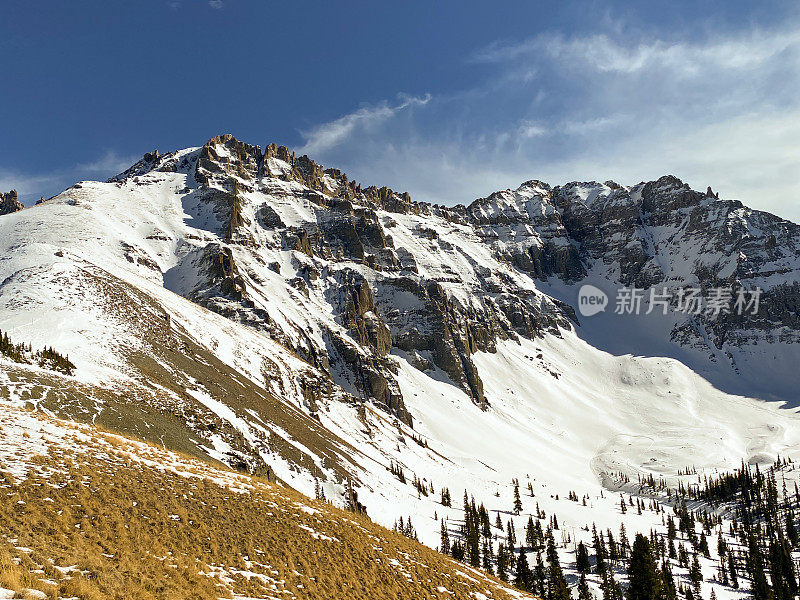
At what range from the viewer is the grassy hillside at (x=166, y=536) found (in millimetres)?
16812

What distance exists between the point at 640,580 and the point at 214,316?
4760 inches

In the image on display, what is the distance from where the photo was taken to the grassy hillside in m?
16.8

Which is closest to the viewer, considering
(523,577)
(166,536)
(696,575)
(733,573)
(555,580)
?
(166,536)

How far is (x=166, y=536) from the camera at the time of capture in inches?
858

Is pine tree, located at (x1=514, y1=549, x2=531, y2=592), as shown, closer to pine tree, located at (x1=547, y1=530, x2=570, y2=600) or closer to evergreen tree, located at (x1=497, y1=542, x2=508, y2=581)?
evergreen tree, located at (x1=497, y1=542, x2=508, y2=581)

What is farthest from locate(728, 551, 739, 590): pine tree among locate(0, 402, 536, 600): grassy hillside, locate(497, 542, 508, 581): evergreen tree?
locate(0, 402, 536, 600): grassy hillside

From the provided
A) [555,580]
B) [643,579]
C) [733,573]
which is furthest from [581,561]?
[733,573]

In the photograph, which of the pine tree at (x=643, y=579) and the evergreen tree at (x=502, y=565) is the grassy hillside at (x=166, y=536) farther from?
the evergreen tree at (x=502, y=565)

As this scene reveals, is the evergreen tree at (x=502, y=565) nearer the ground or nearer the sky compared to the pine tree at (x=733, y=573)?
nearer the sky

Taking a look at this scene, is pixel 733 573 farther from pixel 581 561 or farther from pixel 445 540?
pixel 445 540

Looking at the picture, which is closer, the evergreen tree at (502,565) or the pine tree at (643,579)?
the pine tree at (643,579)

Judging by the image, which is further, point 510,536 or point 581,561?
point 510,536

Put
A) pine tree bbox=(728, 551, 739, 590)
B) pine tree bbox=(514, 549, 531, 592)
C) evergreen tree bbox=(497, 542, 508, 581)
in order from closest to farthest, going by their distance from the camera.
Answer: pine tree bbox=(514, 549, 531, 592) < evergreen tree bbox=(497, 542, 508, 581) < pine tree bbox=(728, 551, 739, 590)

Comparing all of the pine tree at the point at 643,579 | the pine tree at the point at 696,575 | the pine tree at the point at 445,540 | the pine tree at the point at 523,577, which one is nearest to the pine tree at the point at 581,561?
the pine tree at the point at 523,577
